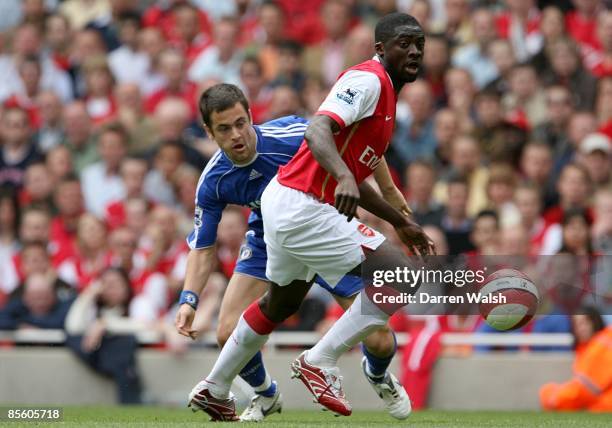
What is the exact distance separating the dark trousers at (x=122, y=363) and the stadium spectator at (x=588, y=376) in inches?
145

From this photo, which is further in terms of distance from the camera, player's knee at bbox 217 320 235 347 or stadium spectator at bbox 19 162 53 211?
stadium spectator at bbox 19 162 53 211

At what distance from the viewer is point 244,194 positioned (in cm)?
833

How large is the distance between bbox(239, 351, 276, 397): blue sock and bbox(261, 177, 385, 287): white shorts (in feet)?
4.62

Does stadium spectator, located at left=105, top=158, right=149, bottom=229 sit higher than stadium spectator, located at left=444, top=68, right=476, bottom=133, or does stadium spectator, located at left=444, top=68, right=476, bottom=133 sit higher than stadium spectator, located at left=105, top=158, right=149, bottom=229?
stadium spectator, located at left=444, top=68, right=476, bottom=133

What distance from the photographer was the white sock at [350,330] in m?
7.51

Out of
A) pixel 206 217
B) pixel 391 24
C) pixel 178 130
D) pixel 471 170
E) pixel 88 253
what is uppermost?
pixel 391 24

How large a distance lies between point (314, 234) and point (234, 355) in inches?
44.5

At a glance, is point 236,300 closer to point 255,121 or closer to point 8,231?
point 255,121

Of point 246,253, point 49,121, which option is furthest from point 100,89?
point 246,253

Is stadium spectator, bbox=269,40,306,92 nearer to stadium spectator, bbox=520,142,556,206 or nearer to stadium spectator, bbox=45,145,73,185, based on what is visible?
stadium spectator, bbox=45,145,73,185

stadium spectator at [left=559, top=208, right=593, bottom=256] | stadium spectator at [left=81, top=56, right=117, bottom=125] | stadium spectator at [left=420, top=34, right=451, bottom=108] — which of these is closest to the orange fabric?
stadium spectator at [left=559, top=208, right=593, bottom=256]

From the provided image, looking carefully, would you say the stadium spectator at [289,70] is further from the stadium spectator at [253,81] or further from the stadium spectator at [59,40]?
the stadium spectator at [59,40]

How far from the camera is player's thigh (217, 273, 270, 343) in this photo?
8820mm

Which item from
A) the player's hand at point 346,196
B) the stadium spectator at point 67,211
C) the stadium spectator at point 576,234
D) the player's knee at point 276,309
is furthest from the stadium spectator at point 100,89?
the player's hand at point 346,196
